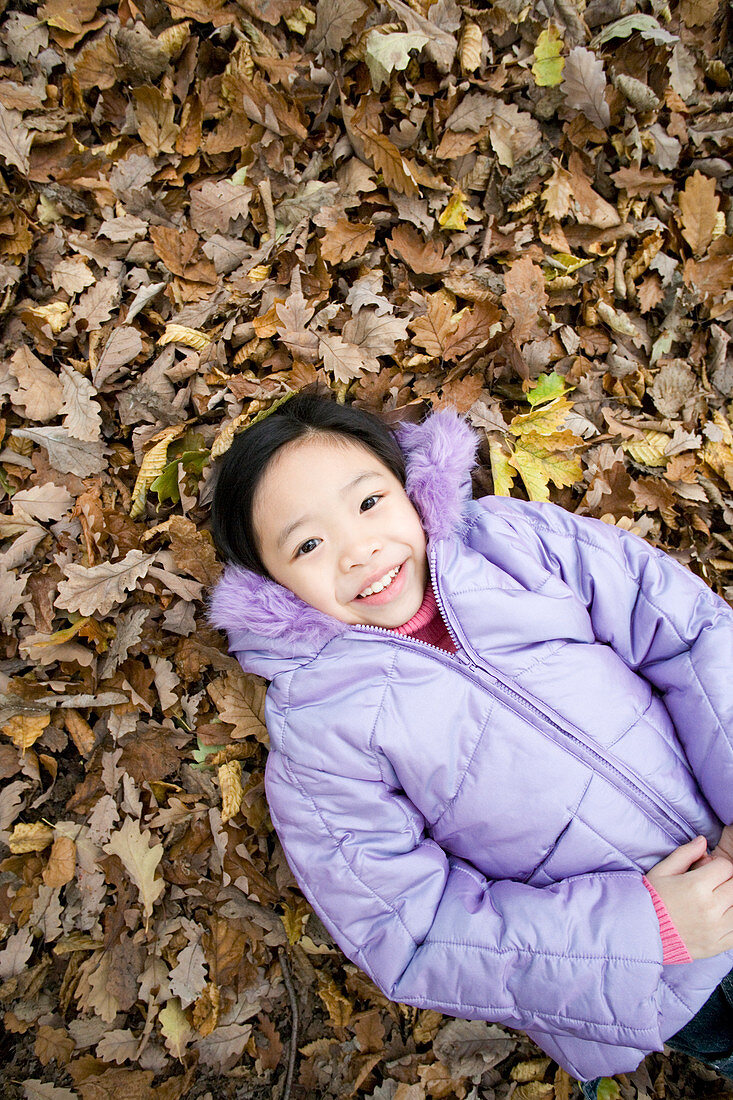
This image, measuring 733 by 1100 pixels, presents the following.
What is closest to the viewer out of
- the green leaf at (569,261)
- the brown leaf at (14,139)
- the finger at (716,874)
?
the finger at (716,874)

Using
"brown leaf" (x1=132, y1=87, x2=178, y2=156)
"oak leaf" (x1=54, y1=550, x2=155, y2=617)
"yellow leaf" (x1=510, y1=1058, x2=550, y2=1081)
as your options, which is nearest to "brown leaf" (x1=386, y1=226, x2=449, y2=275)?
"brown leaf" (x1=132, y1=87, x2=178, y2=156)

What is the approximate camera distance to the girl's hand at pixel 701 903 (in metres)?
2.13

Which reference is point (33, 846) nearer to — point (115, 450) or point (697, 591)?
point (115, 450)

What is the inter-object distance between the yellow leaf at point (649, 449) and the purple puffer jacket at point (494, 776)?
801 millimetres

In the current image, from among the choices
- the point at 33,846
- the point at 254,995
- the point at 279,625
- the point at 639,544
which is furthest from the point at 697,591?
the point at 33,846

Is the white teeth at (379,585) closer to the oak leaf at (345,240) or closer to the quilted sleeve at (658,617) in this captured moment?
the quilted sleeve at (658,617)

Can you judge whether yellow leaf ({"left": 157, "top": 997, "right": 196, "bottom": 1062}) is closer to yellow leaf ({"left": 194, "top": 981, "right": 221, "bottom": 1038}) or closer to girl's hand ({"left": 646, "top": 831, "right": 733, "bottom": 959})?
yellow leaf ({"left": 194, "top": 981, "right": 221, "bottom": 1038})

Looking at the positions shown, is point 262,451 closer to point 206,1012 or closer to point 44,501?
point 44,501

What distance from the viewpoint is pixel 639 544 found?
263 cm

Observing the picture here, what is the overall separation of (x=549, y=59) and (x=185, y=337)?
212 cm

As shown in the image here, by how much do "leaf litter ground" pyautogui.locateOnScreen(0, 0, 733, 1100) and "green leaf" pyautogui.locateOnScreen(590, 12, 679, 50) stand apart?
16mm

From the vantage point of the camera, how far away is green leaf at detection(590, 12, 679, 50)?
3.07 m

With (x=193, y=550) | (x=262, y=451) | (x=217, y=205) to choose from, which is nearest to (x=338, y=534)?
(x=262, y=451)

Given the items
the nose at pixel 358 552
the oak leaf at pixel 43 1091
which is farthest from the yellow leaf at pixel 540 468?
the oak leaf at pixel 43 1091
